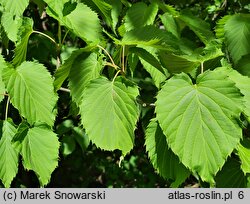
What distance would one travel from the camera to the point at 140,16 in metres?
1.48

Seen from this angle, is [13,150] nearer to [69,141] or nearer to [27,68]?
[27,68]

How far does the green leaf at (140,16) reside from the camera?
145cm

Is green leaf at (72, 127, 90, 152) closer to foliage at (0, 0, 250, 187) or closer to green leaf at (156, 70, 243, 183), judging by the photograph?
foliage at (0, 0, 250, 187)

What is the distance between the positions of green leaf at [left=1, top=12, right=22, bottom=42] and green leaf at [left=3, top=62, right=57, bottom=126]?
0.19 meters

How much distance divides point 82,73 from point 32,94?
156 millimetres

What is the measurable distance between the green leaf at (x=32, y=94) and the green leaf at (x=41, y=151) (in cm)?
6

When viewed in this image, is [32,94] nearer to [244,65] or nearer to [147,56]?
[147,56]

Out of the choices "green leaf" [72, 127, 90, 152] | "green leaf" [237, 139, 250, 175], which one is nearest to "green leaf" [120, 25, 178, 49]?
"green leaf" [237, 139, 250, 175]

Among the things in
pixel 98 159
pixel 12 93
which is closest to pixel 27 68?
pixel 12 93

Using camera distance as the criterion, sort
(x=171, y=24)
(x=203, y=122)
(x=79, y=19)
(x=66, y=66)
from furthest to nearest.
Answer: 1. (x=171, y=24)
2. (x=79, y=19)
3. (x=66, y=66)
4. (x=203, y=122)

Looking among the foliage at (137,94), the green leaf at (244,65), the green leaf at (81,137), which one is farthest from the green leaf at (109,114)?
the green leaf at (81,137)

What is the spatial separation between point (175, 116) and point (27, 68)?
0.49m

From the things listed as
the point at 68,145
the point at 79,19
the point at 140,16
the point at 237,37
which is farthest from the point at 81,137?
the point at 237,37

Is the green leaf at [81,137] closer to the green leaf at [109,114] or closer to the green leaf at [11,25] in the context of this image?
the green leaf at [11,25]
